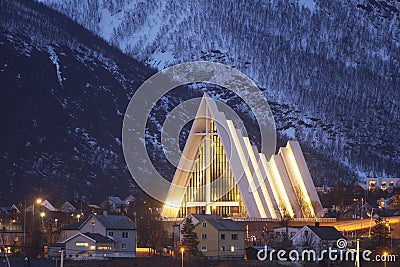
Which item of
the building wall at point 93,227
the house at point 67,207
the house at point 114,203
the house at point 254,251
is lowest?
the house at point 254,251

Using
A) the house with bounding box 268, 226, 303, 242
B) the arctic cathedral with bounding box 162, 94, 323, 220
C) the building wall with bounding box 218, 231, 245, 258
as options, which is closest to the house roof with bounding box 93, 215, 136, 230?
the building wall with bounding box 218, 231, 245, 258

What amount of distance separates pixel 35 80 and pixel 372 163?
161ft

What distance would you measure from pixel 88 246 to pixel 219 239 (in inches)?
238

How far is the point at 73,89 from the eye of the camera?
14650cm

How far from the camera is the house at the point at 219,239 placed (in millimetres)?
49500

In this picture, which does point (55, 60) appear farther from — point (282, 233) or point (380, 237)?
point (380, 237)

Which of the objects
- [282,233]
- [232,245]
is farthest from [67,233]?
[282,233]

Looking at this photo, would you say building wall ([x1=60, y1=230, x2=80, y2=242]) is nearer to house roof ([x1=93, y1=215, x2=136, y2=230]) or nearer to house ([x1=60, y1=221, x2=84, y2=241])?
house ([x1=60, y1=221, x2=84, y2=241])

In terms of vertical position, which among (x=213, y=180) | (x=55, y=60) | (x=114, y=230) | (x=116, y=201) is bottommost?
(x=114, y=230)

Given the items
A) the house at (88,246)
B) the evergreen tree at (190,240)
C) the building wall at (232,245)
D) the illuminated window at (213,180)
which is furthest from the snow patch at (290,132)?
the house at (88,246)

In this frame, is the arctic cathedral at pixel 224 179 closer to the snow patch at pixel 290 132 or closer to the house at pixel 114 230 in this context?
the house at pixel 114 230

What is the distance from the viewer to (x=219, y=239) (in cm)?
4981

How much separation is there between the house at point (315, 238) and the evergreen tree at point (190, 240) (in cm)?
476

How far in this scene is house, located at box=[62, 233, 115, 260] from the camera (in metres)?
47.6
